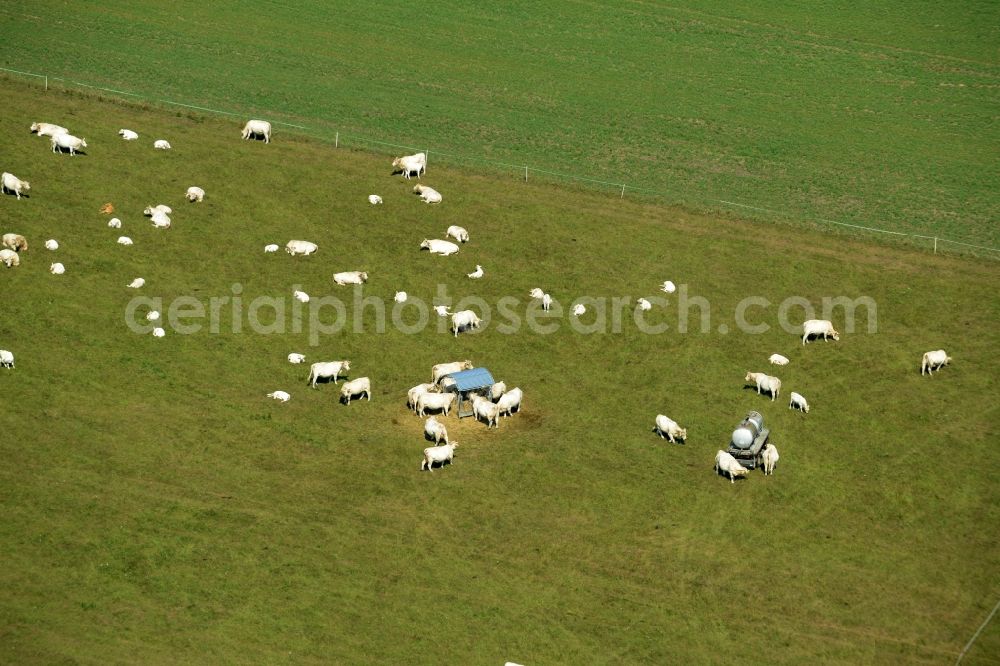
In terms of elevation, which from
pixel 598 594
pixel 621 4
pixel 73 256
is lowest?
pixel 598 594

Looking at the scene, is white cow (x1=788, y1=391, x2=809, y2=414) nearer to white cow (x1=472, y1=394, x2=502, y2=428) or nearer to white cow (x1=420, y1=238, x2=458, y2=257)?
white cow (x1=472, y1=394, x2=502, y2=428)

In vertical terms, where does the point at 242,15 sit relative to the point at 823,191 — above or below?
above

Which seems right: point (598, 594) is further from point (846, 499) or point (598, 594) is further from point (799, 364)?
point (799, 364)

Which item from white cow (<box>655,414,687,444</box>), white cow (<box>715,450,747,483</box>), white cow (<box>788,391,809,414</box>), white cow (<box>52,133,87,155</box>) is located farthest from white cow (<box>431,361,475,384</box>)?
white cow (<box>52,133,87,155</box>)

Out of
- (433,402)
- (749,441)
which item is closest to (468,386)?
(433,402)

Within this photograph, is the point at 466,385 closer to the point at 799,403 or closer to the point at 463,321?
the point at 463,321

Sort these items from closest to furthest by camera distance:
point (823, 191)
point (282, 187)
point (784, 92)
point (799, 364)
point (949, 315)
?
point (799, 364)
point (949, 315)
point (282, 187)
point (823, 191)
point (784, 92)

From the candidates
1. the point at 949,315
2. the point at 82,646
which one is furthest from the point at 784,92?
the point at 82,646

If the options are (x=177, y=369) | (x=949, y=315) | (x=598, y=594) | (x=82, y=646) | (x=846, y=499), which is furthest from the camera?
(x=949, y=315)
